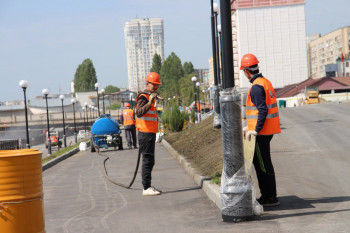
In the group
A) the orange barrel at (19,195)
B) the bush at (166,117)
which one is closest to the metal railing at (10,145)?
the bush at (166,117)

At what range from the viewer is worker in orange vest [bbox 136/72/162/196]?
865 cm

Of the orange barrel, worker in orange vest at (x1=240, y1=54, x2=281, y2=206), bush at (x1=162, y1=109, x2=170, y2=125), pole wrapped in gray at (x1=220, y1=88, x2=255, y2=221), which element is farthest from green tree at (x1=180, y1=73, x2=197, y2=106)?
the orange barrel

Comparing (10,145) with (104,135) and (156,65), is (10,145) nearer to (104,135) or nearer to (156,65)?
(104,135)

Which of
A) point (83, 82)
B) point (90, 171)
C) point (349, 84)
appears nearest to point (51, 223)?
point (90, 171)

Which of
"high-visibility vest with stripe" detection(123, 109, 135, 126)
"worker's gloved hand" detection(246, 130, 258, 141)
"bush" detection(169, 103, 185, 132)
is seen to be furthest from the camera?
"bush" detection(169, 103, 185, 132)

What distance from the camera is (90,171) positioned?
44.5 ft

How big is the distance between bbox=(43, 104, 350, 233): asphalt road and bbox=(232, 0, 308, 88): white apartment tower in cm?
11435

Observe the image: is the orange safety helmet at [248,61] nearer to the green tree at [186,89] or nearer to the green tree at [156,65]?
the green tree at [186,89]

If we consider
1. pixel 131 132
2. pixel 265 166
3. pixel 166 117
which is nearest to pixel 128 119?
pixel 131 132

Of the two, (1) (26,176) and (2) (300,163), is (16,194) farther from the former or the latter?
(2) (300,163)

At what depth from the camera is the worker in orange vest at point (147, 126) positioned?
865 centimetres

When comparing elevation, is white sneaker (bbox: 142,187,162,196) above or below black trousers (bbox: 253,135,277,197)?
below

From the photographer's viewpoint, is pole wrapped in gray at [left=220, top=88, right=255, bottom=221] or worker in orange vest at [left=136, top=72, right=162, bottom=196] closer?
pole wrapped in gray at [left=220, top=88, right=255, bottom=221]

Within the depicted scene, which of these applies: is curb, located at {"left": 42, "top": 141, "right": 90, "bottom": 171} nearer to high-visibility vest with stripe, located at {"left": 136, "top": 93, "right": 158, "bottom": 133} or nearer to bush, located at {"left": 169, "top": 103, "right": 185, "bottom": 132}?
bush, located at {"left": 169, "top": 103, "right": 185, "bottom": 132}
